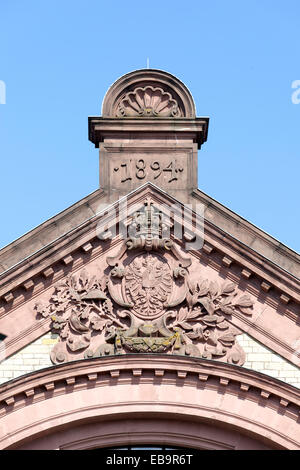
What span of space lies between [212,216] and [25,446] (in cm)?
523

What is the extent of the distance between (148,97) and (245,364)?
5602mm

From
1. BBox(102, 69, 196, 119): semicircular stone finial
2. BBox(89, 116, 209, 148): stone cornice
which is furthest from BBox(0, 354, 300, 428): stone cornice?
BBox(102, 69, 196, 119): semicircular stone finial

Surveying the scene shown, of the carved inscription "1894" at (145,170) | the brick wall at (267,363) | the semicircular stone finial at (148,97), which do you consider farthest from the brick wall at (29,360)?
the semicircular stone finial at (148,97)

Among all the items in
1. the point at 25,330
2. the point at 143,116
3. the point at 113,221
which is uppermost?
the point at 143,116

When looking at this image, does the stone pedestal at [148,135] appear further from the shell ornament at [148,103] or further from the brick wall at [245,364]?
the brick wall at [245,364]

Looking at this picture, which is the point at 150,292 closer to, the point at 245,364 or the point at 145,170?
the point at 245,364

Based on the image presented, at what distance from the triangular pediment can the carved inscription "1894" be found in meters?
1.10

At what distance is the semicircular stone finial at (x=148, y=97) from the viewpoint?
26.7 metres

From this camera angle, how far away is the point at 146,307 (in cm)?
2477

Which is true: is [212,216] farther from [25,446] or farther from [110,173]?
[25,446]

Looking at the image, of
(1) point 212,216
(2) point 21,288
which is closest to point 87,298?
(2) point 21,288

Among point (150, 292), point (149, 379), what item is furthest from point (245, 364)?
point (150, 292)

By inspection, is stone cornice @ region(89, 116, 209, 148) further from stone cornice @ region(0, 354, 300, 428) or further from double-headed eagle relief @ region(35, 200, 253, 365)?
stone cornice @ region(0, 354, 300, 428)

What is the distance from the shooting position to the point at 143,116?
2658 cm
